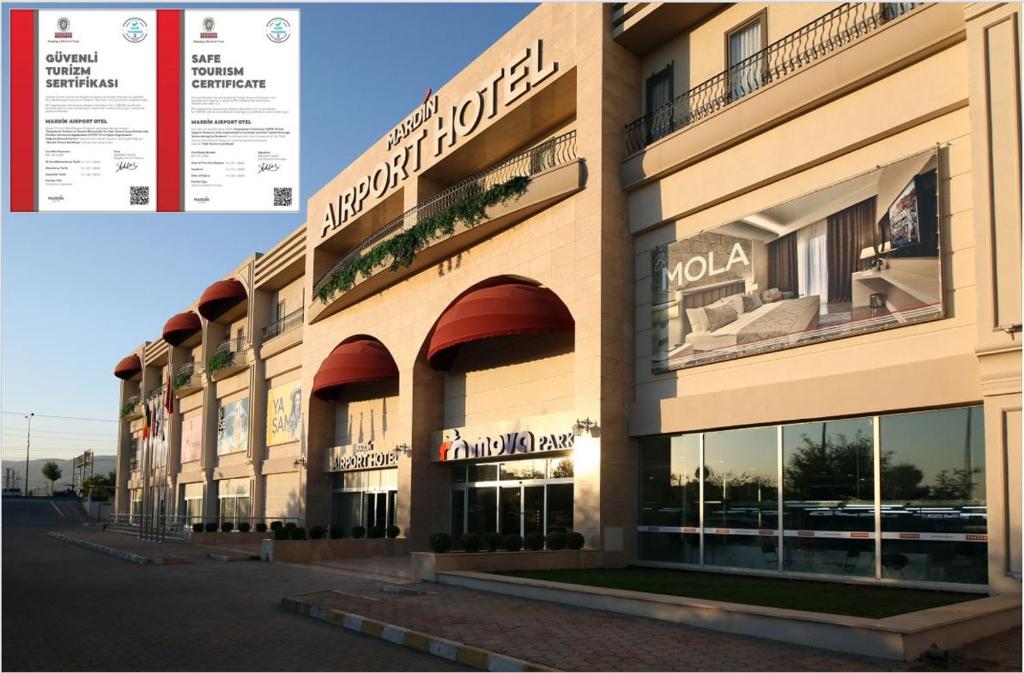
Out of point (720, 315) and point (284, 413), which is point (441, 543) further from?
point (284, 413)

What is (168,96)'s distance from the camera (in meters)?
12.6

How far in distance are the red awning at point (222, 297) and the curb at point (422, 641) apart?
1392 inches

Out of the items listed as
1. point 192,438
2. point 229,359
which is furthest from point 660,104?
point 192,438

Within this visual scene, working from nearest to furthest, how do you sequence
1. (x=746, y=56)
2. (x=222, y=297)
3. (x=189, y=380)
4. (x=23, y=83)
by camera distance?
(x=23, y=83) < (x=746, y=56) < (x=222, y=297) < (x=189, y=380)

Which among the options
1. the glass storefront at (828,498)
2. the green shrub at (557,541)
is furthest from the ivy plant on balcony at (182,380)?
the glass storefront at (828,498)

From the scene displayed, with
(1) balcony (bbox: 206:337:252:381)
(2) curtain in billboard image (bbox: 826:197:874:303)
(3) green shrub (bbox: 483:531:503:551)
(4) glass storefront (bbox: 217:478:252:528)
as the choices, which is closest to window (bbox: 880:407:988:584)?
(2) curtain in billboard image (bbox: 826:197:874:303)

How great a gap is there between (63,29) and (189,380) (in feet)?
141

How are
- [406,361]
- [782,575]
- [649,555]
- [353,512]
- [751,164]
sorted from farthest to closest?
[353,512]
[406,361]
[649,555]
[751,164]
[782,575]

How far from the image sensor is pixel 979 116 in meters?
13.9

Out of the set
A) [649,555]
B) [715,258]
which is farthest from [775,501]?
[715,258]

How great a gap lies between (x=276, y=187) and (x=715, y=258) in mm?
10052

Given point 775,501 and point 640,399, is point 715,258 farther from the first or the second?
point 775,501

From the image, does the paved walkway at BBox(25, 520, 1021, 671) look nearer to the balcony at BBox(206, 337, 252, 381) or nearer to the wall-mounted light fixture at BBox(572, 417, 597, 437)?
the wall-mounted light fixture at BBox(572, 417, 597, 437)

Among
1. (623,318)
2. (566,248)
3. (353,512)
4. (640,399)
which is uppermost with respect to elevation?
(566,248)
